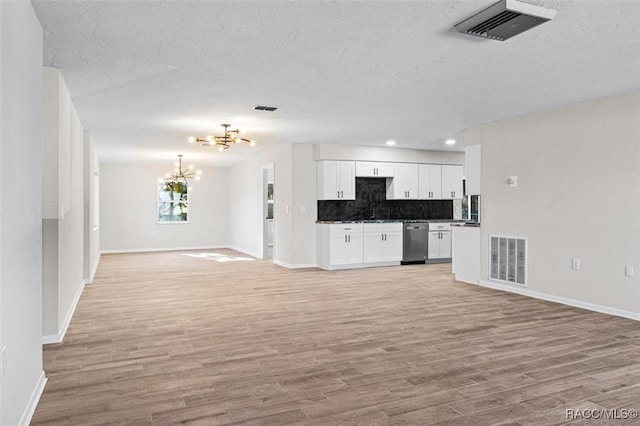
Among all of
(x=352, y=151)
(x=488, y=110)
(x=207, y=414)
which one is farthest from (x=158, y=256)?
(x=207, y=414)

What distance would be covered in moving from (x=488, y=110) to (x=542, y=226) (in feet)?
5.38

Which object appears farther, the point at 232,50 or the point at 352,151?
the point at 352,151

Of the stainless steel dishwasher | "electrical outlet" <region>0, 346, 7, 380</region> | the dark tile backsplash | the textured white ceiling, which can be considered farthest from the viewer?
the dark tile backsplash

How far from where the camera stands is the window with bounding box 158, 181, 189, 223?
43.0 feet

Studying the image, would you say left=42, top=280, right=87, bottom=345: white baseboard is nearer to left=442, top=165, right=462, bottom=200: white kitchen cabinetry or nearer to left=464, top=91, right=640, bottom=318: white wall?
left=464, top=91, right=640, bottom=318: white wall

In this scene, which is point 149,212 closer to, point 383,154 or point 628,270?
point 383,154

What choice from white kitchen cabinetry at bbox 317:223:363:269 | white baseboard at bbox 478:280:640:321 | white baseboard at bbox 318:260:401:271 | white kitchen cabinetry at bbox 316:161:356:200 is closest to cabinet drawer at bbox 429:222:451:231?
white baseboard at bbox 318:260:401:271

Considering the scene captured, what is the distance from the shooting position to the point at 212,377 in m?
3.28

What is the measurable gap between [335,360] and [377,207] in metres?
6.55

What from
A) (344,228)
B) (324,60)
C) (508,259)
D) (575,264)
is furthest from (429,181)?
(324,60)

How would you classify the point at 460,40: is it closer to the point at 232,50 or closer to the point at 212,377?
the point at 232,50

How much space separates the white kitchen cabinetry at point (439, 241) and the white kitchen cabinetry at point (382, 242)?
0.73 m

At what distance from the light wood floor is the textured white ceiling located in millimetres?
2409

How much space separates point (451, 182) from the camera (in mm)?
10172
